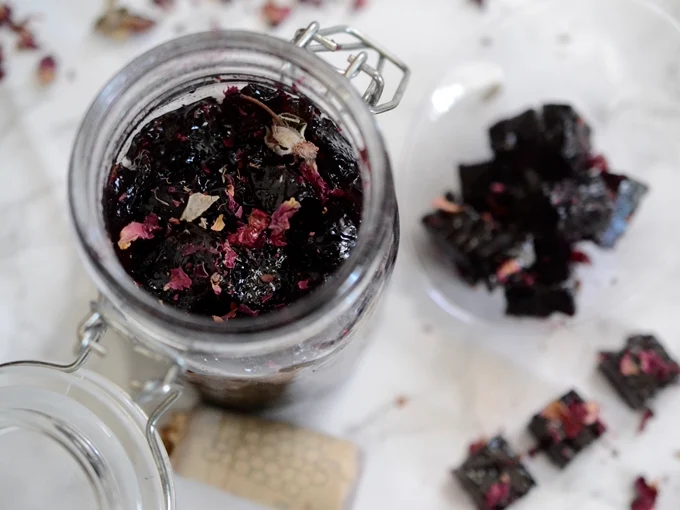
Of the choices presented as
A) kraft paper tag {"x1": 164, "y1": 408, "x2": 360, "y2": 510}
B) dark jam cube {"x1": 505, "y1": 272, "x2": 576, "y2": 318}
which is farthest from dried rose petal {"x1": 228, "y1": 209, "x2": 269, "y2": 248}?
dark jam cube {"x1": 505, "y1": 272, "x2": 576, "y2": 318}

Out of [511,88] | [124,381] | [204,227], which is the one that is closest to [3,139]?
[124,381]

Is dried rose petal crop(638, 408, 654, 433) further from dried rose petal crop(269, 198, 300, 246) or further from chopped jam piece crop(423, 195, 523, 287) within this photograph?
dried rose petal crop(269, 198, 300, 246)

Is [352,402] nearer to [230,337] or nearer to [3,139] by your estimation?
[230,337]

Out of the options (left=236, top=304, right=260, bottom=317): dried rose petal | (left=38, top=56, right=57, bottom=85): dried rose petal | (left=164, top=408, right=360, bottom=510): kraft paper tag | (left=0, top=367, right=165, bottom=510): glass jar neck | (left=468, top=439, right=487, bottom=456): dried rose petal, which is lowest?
(left=164, top=408, right=360, bottom=510): kraft paper tag

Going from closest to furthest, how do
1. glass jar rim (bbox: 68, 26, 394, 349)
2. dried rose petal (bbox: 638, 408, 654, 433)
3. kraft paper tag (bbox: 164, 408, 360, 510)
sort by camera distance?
1. glass jar rim (bbox: 68, 26, 394, 349)
2. kraft paper tag (bbox: 164, 408, 360, 510)
3. dried rose petal (bbox: 638, 408, 654, 433)

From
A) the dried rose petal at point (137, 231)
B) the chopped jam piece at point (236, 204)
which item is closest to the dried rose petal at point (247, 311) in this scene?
the chopped jam piece at point (236, 204)

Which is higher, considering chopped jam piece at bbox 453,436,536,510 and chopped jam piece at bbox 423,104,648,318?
chopped jam piece at bbox 423,104,648,318
